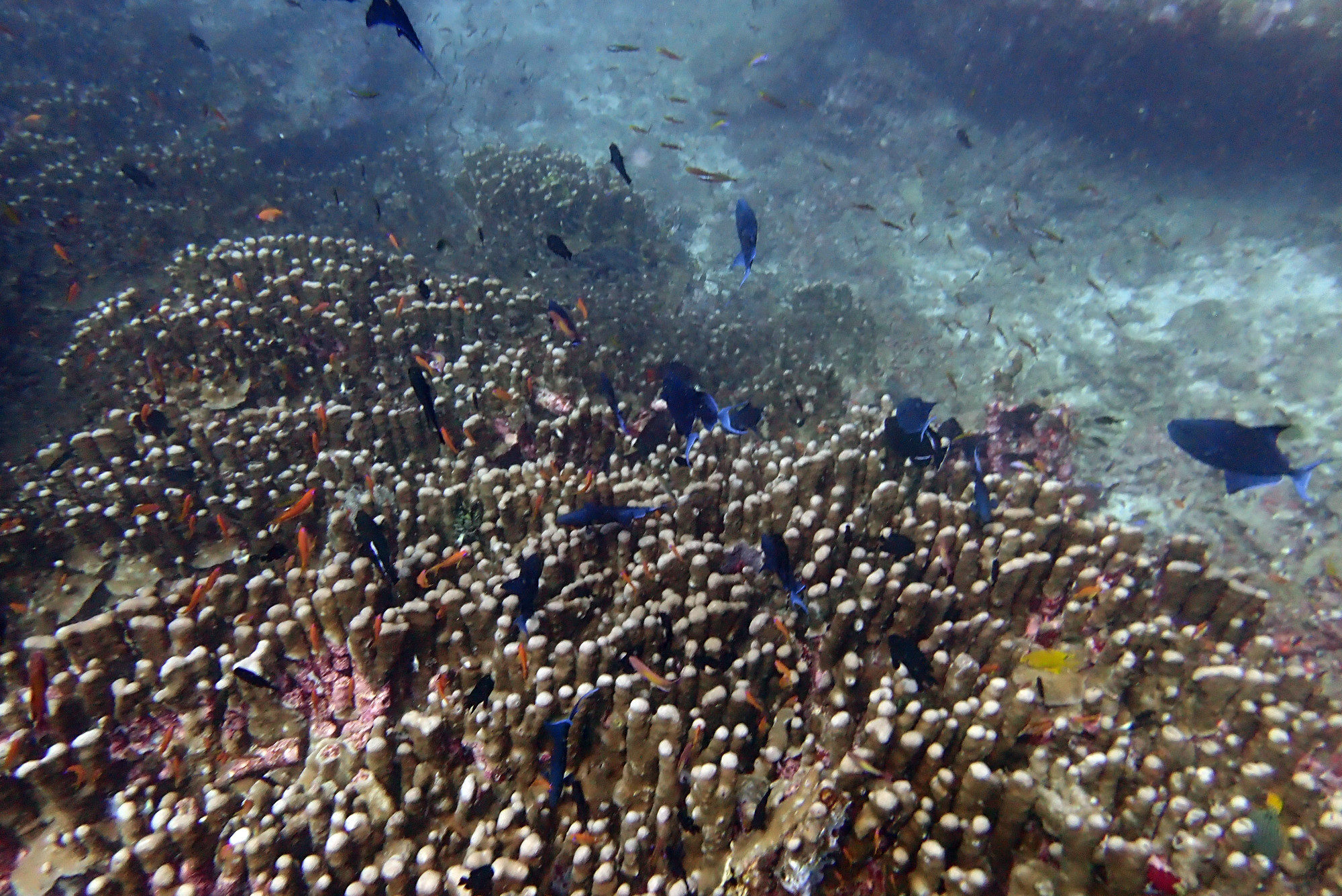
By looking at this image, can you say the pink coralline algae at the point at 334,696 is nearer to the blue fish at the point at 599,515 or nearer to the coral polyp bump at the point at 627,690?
the coral polyp bump at the point at 627,690

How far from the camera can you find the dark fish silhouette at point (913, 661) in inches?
110

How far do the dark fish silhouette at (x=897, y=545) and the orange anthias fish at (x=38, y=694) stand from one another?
4203mm

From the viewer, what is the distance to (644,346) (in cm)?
747

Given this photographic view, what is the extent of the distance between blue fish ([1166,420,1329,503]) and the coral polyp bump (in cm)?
90

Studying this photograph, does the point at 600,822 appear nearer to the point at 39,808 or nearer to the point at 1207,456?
the point at 39,808

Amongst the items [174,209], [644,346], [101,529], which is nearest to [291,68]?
[174,209]

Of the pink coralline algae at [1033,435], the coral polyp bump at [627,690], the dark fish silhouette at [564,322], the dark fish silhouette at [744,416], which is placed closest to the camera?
the coral polyp bump at [627,690]

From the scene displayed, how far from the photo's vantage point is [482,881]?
2.26 metres

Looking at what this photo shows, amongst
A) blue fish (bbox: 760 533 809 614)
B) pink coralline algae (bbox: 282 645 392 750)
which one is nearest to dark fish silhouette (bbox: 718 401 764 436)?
blue fish (bbox: 760 533 809 614)

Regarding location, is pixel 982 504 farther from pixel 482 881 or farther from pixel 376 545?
pixel 376 545

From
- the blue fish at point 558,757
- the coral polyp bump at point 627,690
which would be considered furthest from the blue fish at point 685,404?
the blue fish at point 558,757

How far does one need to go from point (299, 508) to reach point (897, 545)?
382cm

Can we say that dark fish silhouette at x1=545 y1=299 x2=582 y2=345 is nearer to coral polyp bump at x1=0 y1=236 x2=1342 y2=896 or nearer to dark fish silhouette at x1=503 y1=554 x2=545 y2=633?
coral polyp bump at x1=0 y1=236 x2=1342 y2=896

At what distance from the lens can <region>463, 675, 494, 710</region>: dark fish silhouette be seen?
110 inches
